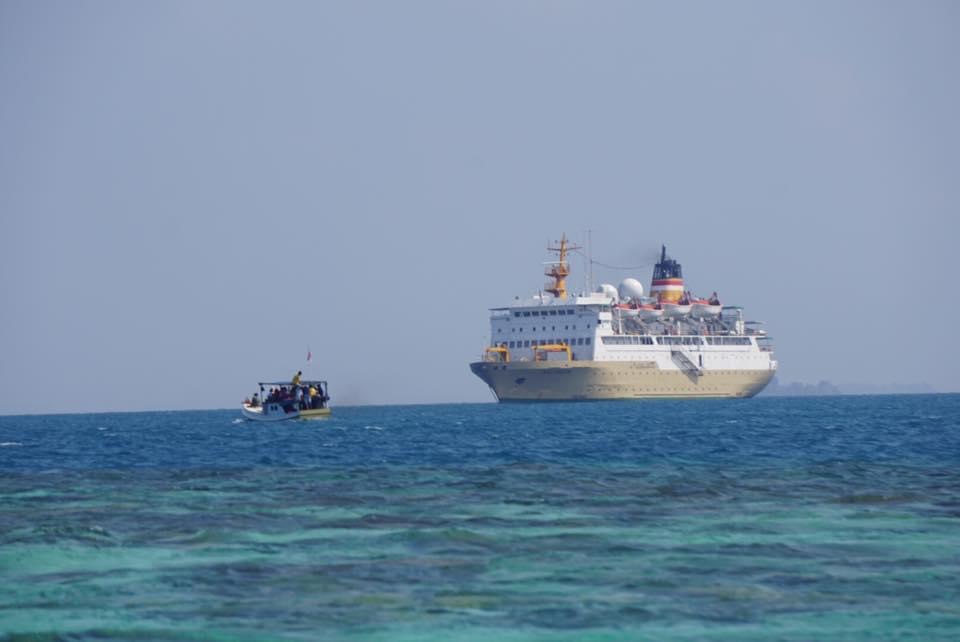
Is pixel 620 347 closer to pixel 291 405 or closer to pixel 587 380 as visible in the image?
pixel 587 380

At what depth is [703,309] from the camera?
12325 centimetres

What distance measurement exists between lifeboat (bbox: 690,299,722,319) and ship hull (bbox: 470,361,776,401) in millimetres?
6942

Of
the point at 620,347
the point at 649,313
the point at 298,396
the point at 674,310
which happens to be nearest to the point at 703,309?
the point at 674,310

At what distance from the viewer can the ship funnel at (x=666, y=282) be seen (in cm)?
12675

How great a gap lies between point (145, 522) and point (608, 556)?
822cm

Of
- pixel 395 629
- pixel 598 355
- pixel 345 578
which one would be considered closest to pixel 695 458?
pixel 345 578

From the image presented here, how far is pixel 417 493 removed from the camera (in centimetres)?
2538

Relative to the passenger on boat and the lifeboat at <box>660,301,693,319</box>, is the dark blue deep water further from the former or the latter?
the lifeboat at <box>660,301,693,319</box>

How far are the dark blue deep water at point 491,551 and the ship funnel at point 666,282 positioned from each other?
9334cm

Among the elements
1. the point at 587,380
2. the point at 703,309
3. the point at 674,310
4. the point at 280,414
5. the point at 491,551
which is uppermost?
the point at 703,309

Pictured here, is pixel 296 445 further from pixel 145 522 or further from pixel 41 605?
pixel 41 605

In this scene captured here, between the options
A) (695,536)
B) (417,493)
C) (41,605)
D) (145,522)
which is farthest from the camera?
(417,493)

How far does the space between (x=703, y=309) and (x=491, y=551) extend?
108 metres

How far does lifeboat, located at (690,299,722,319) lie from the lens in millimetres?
→ 123062
